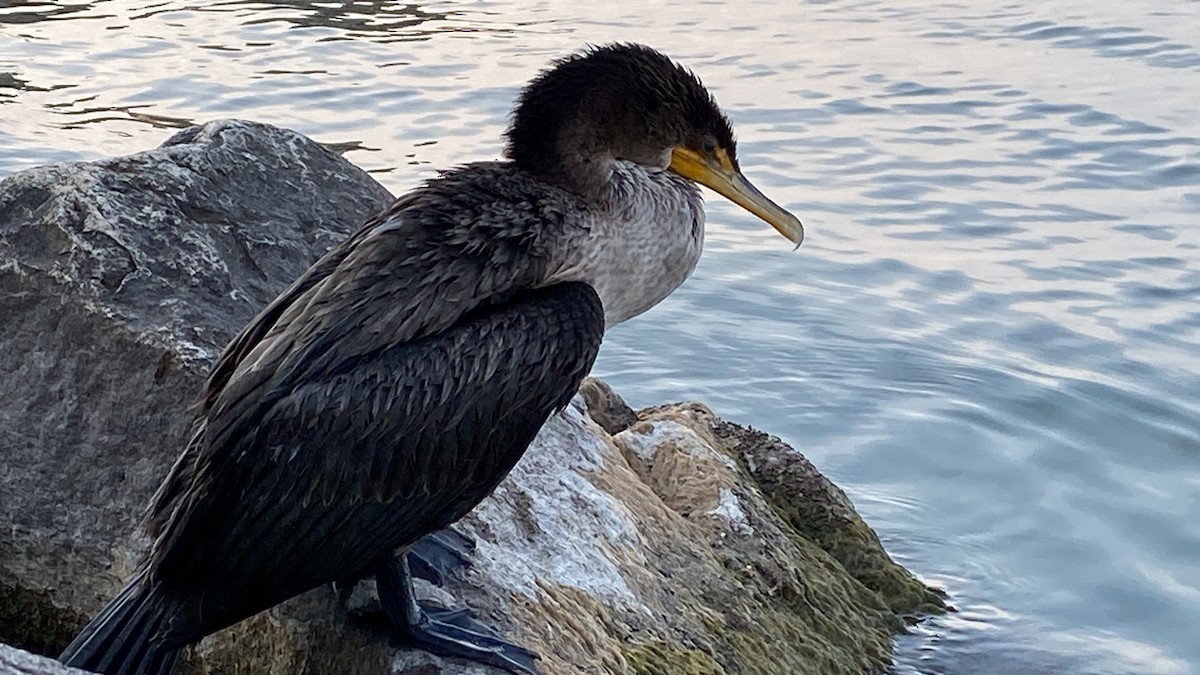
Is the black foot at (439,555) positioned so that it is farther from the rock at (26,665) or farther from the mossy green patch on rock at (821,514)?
the mossy green patch on rock at (821,514)

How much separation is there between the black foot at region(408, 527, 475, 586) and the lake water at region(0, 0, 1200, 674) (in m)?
2.13

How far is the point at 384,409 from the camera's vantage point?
373 cm

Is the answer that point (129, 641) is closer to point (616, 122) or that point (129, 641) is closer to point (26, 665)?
point (26, 665)

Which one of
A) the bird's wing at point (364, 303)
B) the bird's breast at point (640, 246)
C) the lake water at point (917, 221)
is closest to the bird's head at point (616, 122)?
the bird's breast at point (640, 246)

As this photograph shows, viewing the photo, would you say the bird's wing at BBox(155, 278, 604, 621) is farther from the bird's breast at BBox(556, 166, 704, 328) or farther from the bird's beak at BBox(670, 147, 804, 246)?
the bird's beak at BBox(670, 147, 804, 246)

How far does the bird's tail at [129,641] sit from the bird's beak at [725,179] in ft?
6.56

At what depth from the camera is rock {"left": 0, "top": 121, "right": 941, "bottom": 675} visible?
13.9 feet

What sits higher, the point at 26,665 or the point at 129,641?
the point at 26,665

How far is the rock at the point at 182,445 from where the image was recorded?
4.25 metres

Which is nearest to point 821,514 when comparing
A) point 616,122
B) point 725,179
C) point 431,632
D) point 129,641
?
point 725,179

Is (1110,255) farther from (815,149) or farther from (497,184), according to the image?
(497,184)

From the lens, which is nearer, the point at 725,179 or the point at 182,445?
the point at 182,445

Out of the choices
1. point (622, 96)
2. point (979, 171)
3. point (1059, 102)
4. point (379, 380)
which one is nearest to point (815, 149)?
point (979, 171)

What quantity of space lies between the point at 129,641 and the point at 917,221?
6953mm
